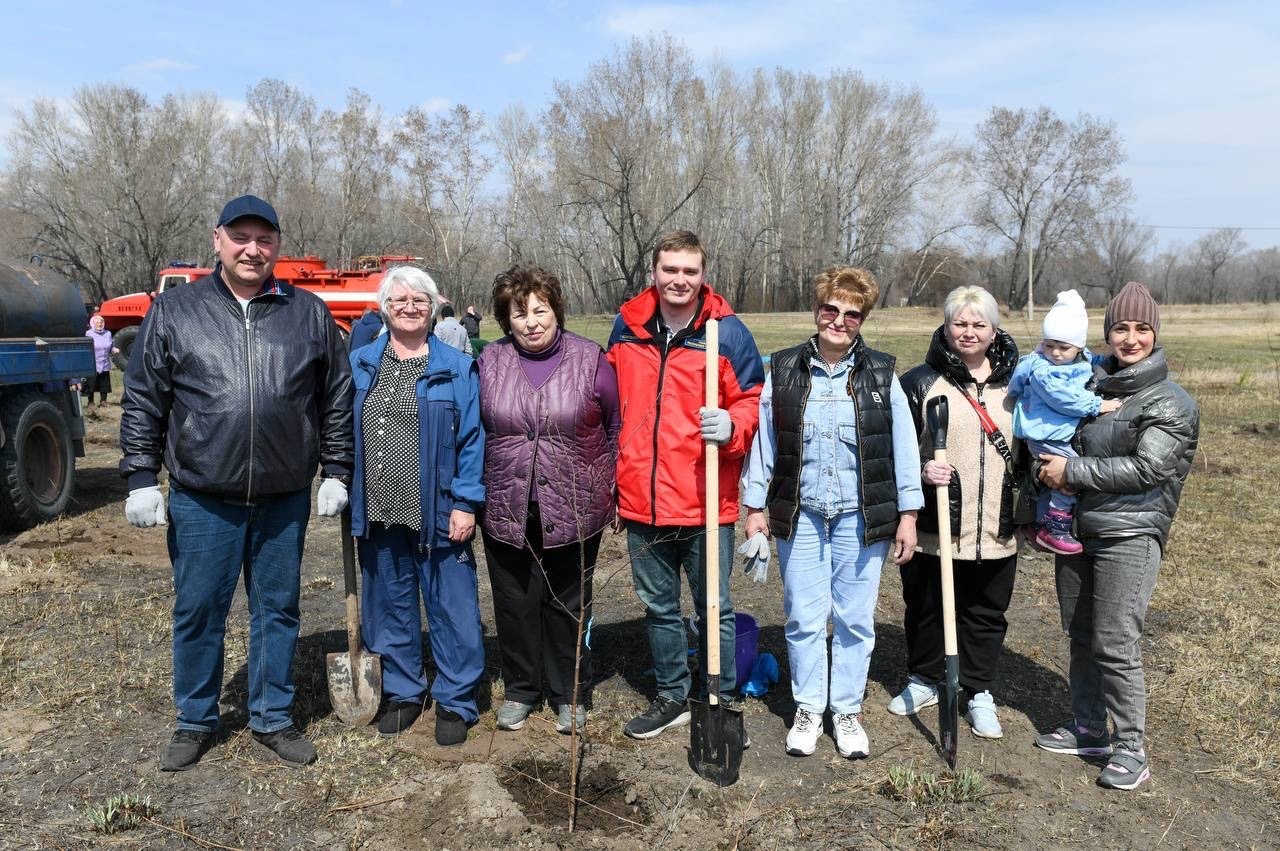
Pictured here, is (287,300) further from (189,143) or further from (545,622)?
(189,143)

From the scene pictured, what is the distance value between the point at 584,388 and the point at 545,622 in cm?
106

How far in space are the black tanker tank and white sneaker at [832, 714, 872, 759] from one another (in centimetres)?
714

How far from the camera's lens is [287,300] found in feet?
11.0

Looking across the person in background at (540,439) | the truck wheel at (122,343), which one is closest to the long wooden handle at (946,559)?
the person in background at (540,439)

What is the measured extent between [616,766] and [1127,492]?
2.19 meters

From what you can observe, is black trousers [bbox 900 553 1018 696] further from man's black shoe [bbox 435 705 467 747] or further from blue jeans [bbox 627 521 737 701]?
man's black shoe [bbox 435 705 467 747]

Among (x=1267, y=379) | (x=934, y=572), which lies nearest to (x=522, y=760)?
(x=934, y=572)

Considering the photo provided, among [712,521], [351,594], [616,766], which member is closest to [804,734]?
[616,766]

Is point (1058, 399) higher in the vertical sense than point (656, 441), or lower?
higher

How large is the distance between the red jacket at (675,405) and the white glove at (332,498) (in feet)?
3.66

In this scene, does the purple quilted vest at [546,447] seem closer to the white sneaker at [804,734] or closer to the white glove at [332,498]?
the white glove at [332,498]

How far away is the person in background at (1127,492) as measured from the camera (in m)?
3.19

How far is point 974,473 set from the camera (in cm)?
Result: 362

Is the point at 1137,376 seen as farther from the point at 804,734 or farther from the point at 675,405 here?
the point at 804,734
